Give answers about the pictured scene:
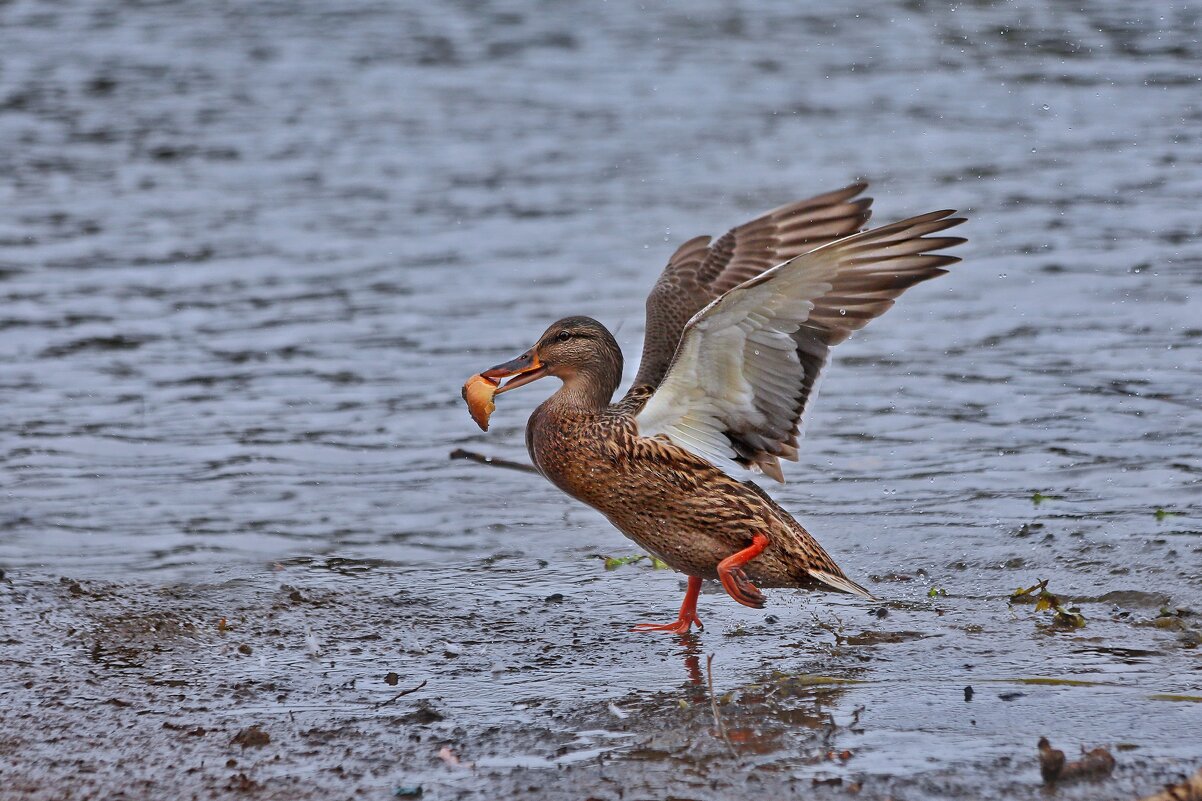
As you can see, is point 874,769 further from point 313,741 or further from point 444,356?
point 444,356

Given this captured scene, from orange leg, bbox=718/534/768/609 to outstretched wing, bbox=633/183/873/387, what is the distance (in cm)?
89

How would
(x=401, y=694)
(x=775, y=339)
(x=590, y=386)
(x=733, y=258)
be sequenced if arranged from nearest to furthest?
1. (x=401, y=694)
2. (x=775, y=339)
3. (x=590, y=386)
4. (x=733, y=258)

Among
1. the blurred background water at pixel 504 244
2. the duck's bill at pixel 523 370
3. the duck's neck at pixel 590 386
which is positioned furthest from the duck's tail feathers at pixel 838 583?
the duck's bill at pixel 523 370

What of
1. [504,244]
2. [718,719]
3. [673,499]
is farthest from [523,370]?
→ [504,244]

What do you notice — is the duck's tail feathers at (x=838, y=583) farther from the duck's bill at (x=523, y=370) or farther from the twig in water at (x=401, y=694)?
the twig in water at (x=401, y=694)

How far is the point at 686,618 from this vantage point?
19.8 ft

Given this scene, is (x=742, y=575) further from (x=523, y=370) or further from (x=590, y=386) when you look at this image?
(x=523, y=370)

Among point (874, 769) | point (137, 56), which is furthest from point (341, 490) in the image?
point (137, 56)

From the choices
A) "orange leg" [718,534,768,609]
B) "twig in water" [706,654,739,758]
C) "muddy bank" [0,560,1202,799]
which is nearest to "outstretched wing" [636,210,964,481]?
"orange leg" [718,534,768,609]

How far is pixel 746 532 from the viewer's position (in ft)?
19.7

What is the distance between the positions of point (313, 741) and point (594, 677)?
103cm

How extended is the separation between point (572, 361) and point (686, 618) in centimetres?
105

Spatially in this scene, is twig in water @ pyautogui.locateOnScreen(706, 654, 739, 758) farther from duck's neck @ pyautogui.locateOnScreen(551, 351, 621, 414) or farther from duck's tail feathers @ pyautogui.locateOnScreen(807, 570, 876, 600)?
duck's neck @ pyautogui.locateOnScreen(551, 351, 621, 414)

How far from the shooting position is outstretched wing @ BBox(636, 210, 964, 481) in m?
5.56
